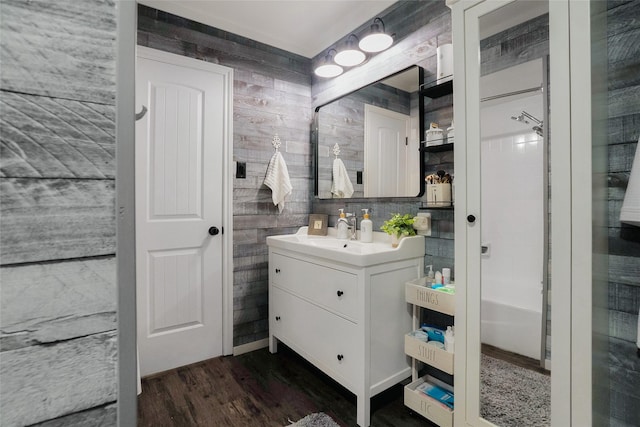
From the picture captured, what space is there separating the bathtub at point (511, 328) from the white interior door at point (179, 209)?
1854 mm

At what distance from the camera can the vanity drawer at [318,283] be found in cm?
173

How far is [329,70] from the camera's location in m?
2.52

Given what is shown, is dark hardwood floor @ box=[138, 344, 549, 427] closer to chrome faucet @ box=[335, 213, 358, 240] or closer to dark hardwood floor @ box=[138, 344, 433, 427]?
dark hardwood floor @ box=[138, 344, 433, 427]

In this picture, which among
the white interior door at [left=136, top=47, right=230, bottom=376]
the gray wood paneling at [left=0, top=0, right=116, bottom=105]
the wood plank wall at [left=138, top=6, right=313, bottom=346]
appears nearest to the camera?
the gray wood paneling at [left=0, top=0, right=116, bottom=105]

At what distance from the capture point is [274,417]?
1.76 metres

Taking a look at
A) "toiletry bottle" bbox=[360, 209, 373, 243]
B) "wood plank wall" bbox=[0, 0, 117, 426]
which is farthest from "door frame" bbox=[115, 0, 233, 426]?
"toiletry bottle" bbox=[360, 209, 373, 243]

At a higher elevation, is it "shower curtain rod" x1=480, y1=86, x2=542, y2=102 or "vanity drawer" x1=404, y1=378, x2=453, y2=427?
"shower curtain rod" x1=480, y1=86, x2=542, y2=102

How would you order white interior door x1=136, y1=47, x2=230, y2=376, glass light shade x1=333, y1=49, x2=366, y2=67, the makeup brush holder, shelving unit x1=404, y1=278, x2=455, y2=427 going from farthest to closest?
glass light shade x1=333, y1=49, x2=366, y2=67 < white interior door x1=136, y1=47, x2=230, y2=376 < the makeup brush holder < shelving unit x1=404, y1=278, x2=455, y2=427

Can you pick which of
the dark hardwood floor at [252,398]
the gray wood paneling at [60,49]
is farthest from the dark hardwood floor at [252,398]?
the gray wood paneling at [60,49]

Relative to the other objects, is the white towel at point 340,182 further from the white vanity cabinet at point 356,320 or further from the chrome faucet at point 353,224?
the white vanity cabinet at point 356,320

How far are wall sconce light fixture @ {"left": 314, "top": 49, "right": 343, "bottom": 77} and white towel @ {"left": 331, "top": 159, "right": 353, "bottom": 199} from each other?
69cm

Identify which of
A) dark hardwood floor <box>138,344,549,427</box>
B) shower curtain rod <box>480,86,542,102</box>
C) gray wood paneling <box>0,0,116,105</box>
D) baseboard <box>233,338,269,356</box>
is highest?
shower curtain rod <box>480,86,542,102</box>

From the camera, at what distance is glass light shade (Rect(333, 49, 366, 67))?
2311mm

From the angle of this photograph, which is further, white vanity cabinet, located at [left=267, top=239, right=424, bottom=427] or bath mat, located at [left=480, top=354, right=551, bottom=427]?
white vanity cabinet, located at [left=267, top=239, right=424, bottom=427]
